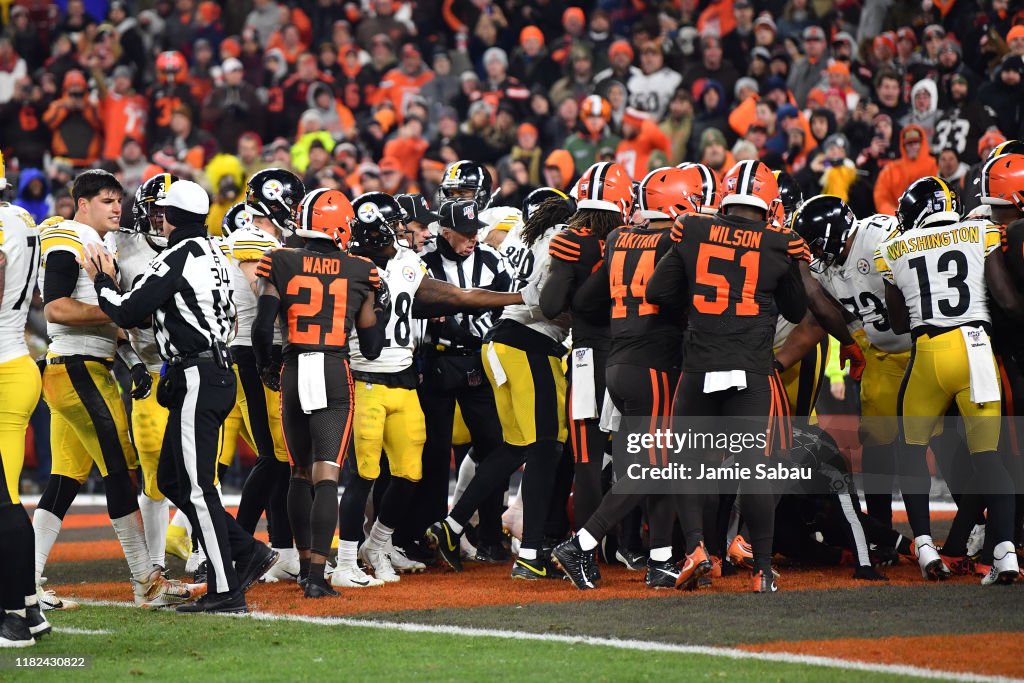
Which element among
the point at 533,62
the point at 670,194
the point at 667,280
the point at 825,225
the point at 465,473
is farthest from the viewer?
the point at 533,62

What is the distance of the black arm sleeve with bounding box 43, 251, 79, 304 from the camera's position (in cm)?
710

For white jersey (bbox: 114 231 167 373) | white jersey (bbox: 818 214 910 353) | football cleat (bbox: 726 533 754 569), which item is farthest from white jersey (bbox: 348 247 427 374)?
white jersey (bbox: 818 214 910 353)

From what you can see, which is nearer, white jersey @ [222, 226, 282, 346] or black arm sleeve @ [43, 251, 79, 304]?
black arm sleeve @ [43, 251, 79, 304]

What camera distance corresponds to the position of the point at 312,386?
283 inches

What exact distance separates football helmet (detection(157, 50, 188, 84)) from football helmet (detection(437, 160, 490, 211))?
11009 mm

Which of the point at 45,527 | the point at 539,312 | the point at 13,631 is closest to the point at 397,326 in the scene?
the point at 539,312

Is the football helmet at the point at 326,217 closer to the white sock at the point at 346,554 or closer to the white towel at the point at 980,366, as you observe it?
the white sock at the point at 346,554

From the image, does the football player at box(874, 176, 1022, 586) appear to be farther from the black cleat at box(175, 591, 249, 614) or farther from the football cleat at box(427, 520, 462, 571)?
the black cleat at box(175, 591, 249, 614)

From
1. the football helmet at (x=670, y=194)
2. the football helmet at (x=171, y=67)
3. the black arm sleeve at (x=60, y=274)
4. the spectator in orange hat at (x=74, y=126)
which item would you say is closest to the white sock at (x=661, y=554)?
the football helmet at (x=670, y=194)

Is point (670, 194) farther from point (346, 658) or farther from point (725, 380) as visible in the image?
point (346, 658)

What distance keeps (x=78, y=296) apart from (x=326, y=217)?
1.33 metres

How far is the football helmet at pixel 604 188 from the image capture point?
7.86 m

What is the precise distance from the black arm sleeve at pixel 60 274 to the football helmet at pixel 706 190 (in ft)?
10.7

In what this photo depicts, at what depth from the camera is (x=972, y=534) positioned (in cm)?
882
